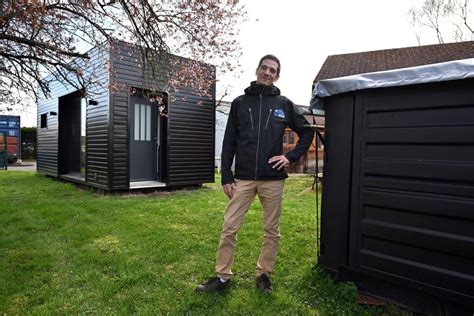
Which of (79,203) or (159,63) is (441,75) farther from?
(79,203)

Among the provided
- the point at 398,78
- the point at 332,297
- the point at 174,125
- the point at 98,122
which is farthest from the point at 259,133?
the point at 98,122

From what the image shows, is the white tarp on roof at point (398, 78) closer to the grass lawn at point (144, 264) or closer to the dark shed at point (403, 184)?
the dark shed at point (403, 184)

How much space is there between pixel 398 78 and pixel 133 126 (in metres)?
7.19

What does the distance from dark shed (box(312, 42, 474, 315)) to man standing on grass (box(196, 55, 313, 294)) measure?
355 mm

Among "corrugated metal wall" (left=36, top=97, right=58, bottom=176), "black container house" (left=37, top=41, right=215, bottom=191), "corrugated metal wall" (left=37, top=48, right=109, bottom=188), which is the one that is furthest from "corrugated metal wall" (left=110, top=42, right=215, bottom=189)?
"corrugated metal wall" (left=36, top=97, right=58, bottom=176)

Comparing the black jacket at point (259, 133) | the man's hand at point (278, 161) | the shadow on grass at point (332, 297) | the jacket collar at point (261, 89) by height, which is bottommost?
the shadow on grass at point (332, 297)

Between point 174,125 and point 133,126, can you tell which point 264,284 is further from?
point 133,126

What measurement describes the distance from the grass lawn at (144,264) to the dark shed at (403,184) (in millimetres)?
282

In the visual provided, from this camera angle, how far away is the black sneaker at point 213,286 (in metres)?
2.62

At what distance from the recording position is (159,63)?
5.12 meters

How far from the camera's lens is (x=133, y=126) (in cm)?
838

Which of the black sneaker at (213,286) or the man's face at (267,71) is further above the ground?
the man's face at (267,71)

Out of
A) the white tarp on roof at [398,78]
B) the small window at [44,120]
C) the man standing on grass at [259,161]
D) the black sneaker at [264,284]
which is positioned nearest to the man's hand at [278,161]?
the man standing on grass at [259,161]

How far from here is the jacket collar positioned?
267 cm
